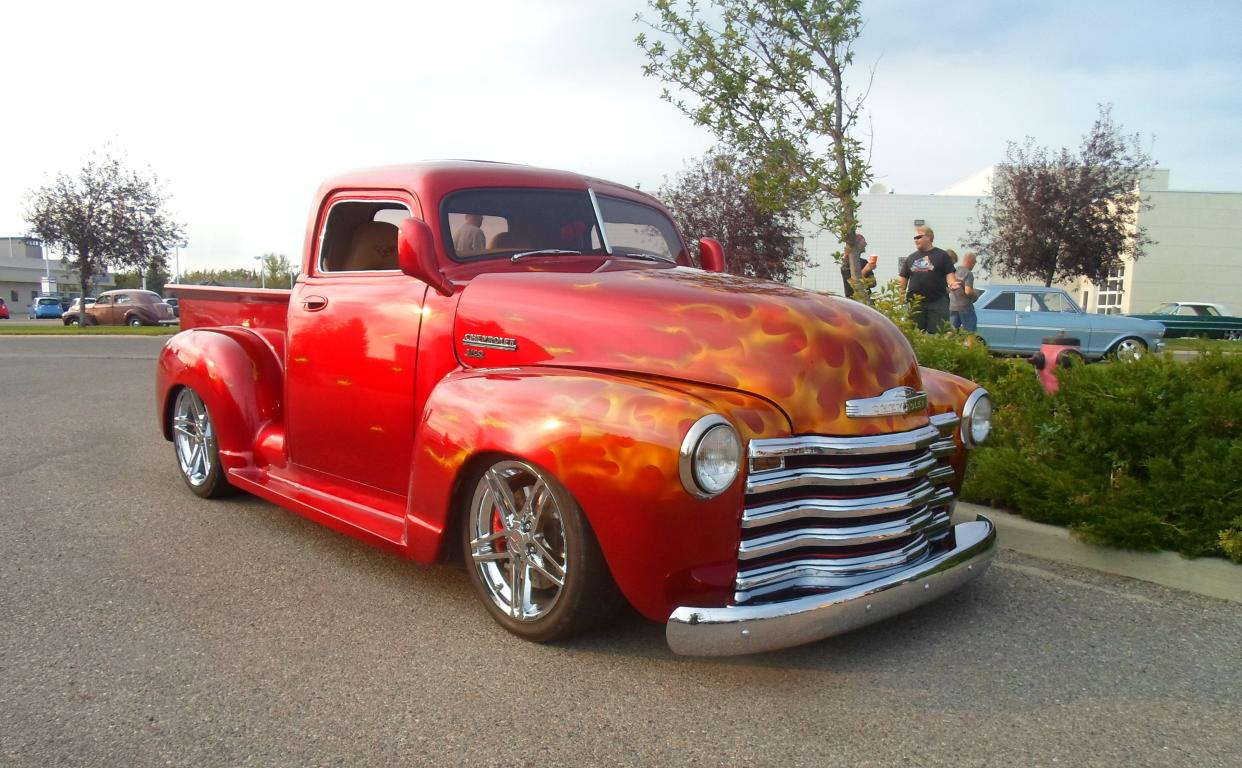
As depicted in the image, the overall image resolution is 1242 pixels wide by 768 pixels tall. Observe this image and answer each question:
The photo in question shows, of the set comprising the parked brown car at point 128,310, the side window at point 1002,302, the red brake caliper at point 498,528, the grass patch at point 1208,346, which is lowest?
the parked brown car at point 128,310

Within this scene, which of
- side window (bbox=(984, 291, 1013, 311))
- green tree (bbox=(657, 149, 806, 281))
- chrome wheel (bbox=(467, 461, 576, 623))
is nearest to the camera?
chrome wheel (bbox=(467, 461, 576, 623))

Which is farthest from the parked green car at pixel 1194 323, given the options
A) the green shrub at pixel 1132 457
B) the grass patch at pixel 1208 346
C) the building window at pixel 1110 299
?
the green shrub at pixel 1132 457

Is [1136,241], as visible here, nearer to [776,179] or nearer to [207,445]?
[776,179]

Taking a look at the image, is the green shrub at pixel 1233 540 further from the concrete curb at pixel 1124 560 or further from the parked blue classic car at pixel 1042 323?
the parked blue classic car at pixel 1042 323

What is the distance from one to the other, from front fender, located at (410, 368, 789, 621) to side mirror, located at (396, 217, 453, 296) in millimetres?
771

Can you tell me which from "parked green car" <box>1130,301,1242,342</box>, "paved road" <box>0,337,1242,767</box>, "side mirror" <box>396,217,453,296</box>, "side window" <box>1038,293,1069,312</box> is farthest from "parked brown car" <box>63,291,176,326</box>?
"side mirror" <box>396,217,453,296</box>

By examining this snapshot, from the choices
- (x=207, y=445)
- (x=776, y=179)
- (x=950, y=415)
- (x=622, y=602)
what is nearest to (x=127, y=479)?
(x=207, y=445)

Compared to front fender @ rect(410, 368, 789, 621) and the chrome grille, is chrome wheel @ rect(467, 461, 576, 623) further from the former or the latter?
the chrome grille

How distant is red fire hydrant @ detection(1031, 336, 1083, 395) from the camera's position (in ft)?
17.3

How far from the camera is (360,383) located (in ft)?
13.7

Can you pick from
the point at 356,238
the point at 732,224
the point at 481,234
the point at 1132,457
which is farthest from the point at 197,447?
the point at 732,224

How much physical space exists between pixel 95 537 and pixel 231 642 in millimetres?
1866

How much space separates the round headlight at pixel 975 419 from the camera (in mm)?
3893

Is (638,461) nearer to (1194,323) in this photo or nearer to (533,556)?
(533,556)
